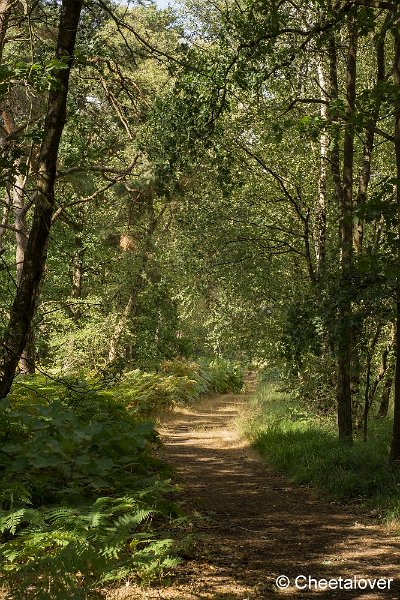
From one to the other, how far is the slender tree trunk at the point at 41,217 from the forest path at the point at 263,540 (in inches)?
102

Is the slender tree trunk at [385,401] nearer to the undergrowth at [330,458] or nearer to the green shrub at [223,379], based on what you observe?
the undergrowth at [330,458]

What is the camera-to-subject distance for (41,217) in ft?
22.0

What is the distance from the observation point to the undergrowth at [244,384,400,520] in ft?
27.7

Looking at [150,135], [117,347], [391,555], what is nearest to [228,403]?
[117,347]

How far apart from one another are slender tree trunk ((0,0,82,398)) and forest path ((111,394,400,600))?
2.60 metres

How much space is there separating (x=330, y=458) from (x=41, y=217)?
5776mm

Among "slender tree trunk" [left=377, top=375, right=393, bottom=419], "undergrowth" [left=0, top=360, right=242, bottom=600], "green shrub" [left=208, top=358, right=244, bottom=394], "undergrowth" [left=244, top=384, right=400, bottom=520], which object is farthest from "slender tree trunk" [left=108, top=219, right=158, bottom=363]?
"undergrowth" [left=0, top=360, right=242, bottom=600]

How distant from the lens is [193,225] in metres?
15.9

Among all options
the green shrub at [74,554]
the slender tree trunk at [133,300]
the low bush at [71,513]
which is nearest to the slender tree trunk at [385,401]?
the slender tree trunk at [133,300]

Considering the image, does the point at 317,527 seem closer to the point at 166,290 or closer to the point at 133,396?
the point at 133,396

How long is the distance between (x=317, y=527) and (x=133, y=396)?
918cm

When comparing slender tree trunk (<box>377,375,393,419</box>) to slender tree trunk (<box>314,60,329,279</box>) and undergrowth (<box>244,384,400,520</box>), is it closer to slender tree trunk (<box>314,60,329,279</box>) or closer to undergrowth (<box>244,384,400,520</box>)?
undergrowth (<box>244,384,400,520</box>)

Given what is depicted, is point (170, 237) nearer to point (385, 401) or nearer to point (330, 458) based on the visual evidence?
point (385, 401)

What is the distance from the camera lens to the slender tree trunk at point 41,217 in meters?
6.66
